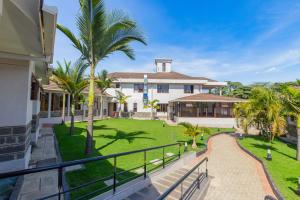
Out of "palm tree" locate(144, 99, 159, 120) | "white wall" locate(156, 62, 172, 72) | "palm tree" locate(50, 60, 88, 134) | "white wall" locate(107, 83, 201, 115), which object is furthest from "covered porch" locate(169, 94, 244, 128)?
"palm tree" locate(50, 60, 88, 134)

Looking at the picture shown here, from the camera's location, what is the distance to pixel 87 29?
7926mm

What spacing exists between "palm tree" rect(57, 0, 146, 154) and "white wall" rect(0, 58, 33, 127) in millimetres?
3815

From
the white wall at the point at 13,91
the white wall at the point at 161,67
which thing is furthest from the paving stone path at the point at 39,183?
the white wall at the point at 161,67

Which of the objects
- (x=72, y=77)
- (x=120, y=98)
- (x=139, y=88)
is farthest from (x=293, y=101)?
(x=139, y=88)

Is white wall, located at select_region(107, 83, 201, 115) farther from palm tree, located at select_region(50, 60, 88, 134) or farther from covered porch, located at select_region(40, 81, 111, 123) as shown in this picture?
palm tree, located at select_region(50, 60, 88, 134)

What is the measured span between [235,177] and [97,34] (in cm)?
957

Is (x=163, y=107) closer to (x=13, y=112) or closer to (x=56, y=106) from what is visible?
(x=56, y=106)

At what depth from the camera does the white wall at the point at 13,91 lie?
4105 millimetres

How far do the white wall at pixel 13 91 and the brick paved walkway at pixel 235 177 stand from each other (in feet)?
21.9

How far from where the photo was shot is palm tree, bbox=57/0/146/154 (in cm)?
762

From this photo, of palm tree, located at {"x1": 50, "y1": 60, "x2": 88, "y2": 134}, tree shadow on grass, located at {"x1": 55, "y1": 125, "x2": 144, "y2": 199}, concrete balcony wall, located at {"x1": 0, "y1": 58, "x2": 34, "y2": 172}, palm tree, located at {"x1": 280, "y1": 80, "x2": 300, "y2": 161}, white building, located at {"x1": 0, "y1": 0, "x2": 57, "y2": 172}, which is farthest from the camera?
palm tree, located at {"x1": 50, "y1": 60, "x2": 88, "y2": 134}

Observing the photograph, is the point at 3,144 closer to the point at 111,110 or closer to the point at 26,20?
the point at 26,20

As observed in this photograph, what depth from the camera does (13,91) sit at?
4250 mm

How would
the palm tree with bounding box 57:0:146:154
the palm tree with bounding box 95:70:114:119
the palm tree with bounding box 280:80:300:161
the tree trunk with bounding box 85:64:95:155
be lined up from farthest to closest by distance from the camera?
the palm tree with bounding box 95:70:114:119 → the palm tree with bounding box 280:80:300:161 → the tree trunk with bounding box 85:64:95:155 → the palm tree with bounding box 57:0:146:154
